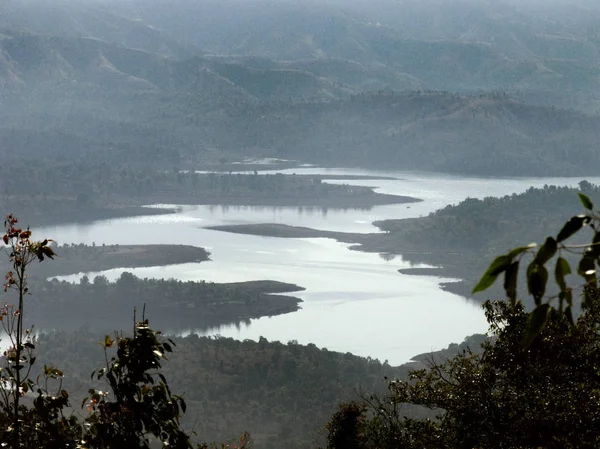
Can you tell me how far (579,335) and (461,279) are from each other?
66.7 meters

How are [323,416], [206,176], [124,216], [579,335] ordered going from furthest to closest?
[206,176]
[124,216]
[323,416]
[579,335]

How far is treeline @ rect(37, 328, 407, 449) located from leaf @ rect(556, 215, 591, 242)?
31.5m

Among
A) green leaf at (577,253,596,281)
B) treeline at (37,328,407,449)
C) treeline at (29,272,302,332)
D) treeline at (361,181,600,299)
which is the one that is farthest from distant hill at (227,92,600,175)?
green leaf at (577,253,596,281)

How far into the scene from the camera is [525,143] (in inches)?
6353

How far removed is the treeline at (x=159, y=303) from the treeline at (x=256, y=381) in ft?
32.5

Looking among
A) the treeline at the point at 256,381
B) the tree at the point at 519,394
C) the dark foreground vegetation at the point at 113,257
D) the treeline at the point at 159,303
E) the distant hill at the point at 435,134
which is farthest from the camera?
the distant hill at the point at 435,134

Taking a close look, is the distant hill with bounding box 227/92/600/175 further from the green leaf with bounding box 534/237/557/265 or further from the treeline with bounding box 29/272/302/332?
the green leaf with bounding box 534/237/557/265

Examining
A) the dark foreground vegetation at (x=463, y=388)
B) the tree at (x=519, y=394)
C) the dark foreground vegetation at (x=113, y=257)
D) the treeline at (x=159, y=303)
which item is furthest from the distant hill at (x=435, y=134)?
the tree at (x=519, y=394)

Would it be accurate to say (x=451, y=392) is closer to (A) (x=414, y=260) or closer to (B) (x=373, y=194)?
(A) (x=414, y=260)

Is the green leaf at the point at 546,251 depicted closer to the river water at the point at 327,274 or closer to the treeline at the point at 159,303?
the river water at the point at 327,274

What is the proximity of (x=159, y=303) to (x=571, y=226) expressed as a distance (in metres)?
64.2

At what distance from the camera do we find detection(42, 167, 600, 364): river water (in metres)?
56.1

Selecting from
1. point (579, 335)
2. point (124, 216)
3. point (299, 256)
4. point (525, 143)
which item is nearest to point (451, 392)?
point (579, 335)

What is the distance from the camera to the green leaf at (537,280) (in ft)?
11.1
